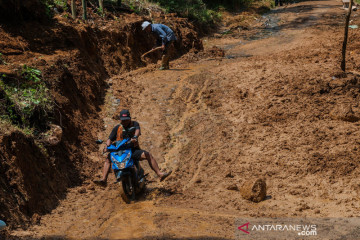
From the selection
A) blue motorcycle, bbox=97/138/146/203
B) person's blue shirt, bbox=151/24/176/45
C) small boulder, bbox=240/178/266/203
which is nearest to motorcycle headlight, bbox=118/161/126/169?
blue motorcycle, bbox=97/138/146/203

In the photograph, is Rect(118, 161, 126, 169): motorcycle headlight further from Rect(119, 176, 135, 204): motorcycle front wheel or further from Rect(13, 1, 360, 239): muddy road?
Rect(13, 1, 360, 239): muddy road

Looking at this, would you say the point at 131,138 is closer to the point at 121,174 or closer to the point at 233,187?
the point at 121,174

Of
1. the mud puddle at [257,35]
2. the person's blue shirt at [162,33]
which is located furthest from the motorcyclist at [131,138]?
the mud puddle at [257,35]

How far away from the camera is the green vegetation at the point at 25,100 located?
659 centimetres

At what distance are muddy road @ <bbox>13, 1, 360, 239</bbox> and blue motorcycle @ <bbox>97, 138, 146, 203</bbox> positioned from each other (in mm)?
229

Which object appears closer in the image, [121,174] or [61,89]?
[121,174]

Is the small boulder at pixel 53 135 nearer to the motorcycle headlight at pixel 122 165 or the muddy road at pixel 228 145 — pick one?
the muddy road at pixel 228 145

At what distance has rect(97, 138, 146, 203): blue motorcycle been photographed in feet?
19.5

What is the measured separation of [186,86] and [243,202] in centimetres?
568

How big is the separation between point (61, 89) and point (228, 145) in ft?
12.4

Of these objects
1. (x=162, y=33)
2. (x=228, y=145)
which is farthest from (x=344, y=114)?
(x=162, y=33)

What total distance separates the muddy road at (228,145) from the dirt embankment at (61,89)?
0.31 metres

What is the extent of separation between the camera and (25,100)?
22.7ft

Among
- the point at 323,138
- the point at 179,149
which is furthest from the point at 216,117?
the point at 323,138
